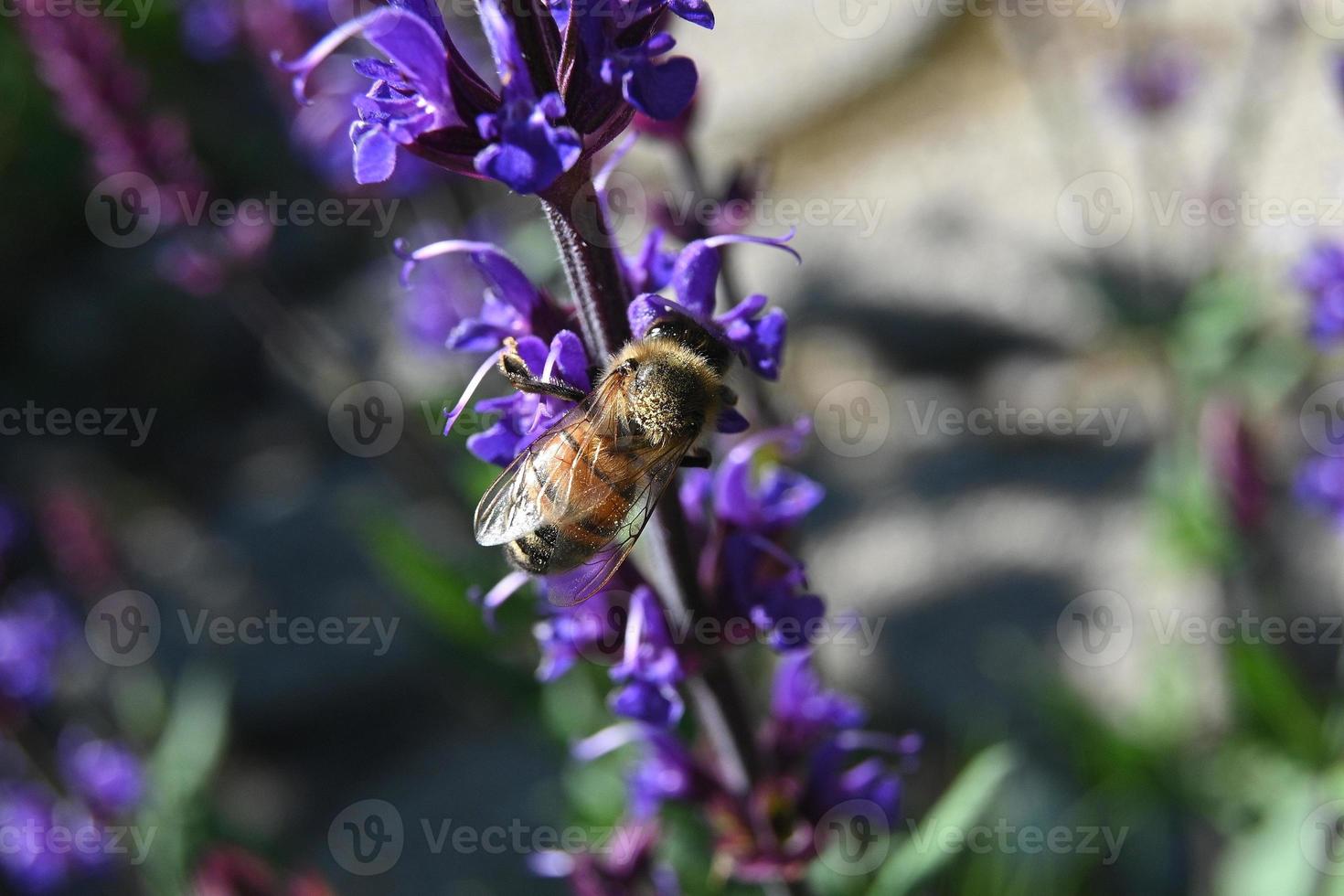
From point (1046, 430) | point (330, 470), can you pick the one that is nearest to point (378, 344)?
point (330, 470)

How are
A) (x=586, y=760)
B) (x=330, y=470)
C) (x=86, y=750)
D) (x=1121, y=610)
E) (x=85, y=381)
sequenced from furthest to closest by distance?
(x=85, y=381)
(x=330, y=470)
(x=1121, y=610)
(x=86, y=750)
(x=586, y=760)

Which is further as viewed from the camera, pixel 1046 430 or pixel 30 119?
pixel 30 119

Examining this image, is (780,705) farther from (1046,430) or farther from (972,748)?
(1046,430)

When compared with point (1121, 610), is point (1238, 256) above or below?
above

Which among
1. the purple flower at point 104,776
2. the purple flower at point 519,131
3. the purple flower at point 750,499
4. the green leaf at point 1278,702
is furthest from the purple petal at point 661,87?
the purple flower at point 104,776

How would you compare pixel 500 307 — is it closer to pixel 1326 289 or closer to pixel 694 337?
pixel 694 337

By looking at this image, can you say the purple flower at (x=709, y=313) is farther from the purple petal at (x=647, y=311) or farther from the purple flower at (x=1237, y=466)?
the purple flower at (x=1237, y=466)
